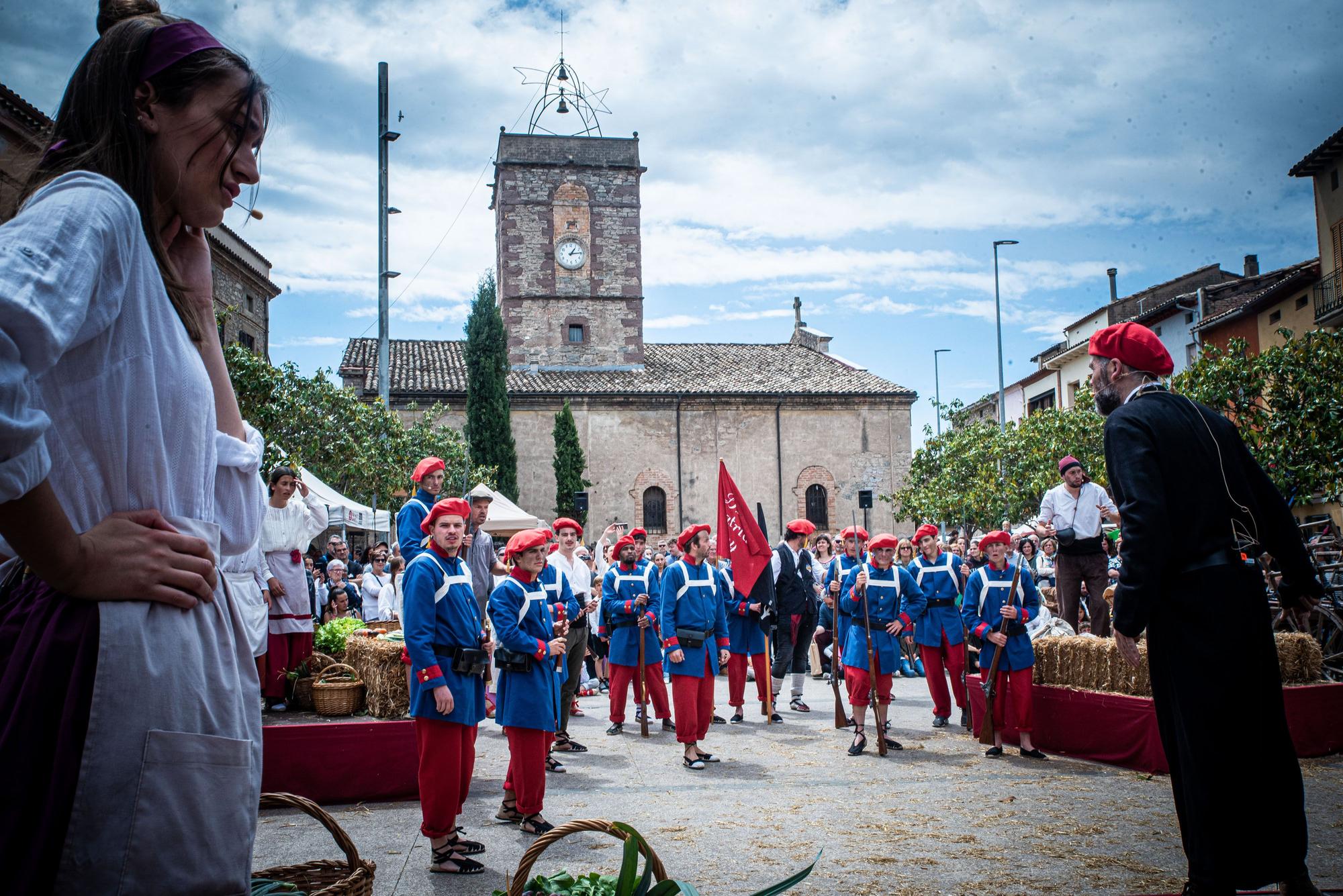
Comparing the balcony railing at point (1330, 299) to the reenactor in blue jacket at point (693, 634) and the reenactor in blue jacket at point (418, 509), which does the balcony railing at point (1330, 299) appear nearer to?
the reenactor in blue jacket at point (693, 634)

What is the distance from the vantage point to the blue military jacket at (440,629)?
5.89 metres

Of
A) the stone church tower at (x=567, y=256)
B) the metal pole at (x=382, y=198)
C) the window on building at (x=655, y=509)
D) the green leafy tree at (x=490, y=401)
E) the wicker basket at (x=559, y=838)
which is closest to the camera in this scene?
the wicker basket at (x=559, y=838)

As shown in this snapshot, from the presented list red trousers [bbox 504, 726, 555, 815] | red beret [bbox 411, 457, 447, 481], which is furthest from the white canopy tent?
red trousers [bbox 504, 726, 555, 815]

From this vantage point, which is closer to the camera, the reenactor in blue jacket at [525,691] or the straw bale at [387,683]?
the reenactor in blue jacket at [525,691]

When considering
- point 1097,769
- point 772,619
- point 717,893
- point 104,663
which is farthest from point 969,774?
point 104,663

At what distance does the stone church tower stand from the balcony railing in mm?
26471

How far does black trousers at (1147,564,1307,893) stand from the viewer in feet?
11.7

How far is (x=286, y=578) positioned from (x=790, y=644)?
7060 millimetres

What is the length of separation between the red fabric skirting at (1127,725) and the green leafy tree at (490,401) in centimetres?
2959

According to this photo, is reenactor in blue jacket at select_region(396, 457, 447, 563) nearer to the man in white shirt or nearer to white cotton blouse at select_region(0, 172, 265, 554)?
the man in white shirt

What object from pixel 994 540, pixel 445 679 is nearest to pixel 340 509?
pixel 994 540

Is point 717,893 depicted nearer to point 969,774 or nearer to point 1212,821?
point 1212,821

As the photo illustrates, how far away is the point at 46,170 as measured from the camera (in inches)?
59.0

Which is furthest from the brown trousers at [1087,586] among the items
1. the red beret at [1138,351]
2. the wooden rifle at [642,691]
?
the red beret at [1138,351]
